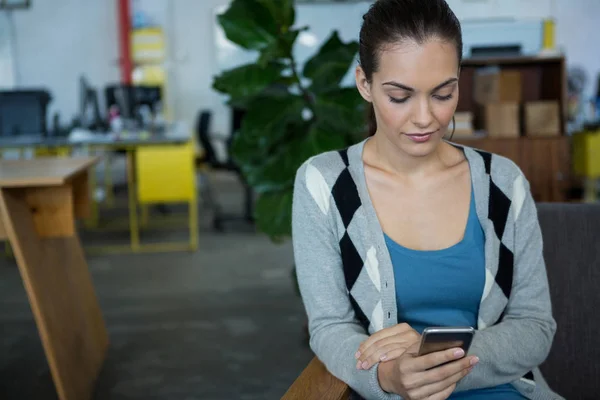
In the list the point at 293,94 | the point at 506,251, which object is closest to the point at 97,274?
the point at 293,94

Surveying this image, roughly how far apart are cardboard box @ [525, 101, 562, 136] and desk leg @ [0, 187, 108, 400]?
2.35 m

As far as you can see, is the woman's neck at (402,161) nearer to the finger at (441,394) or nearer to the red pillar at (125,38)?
the finger at (441,394)

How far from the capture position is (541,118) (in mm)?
4137

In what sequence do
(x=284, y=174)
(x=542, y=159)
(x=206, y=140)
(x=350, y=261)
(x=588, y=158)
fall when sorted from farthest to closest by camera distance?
(x=206, y=140) → (x=588, y=158) → (x=542, y=159) → (x=284, y=174) → (x=350, y=261)

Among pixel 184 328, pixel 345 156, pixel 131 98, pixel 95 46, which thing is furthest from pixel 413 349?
pixel 95 46

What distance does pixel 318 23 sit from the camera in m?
10.5

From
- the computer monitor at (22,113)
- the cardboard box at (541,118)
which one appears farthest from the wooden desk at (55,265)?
the computer monitor at (22,113)

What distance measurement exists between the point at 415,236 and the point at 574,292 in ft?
1.20

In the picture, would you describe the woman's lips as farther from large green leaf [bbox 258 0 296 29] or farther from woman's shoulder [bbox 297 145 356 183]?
large green leaf [bbox 258 0 296 29]

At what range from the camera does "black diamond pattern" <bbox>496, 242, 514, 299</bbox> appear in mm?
1410

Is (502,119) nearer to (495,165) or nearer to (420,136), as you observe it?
(495,165)

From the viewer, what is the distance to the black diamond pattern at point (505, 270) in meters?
1.41

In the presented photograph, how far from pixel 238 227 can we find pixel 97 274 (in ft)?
6.03

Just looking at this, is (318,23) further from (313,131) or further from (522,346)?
(522,346)
